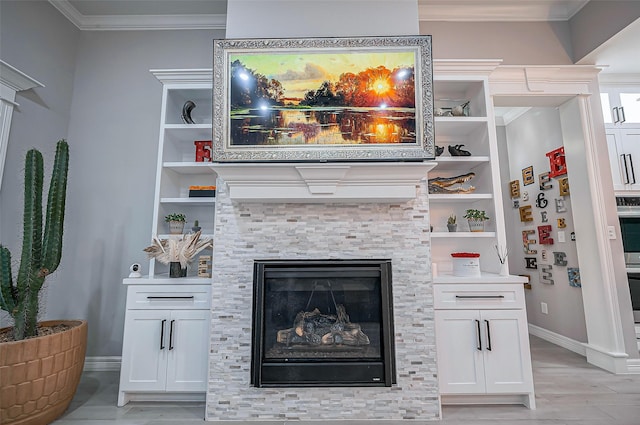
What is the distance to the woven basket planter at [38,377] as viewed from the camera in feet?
5.64

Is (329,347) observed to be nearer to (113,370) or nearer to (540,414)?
(540,414)

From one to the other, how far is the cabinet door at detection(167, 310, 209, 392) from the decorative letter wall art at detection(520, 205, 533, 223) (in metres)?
4.05

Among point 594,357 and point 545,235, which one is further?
point 545,235

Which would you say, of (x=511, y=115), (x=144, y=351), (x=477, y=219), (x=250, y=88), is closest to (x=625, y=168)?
(x=511, y=115)

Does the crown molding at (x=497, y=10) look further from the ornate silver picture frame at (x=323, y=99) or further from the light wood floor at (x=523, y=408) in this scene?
the light wood floor at (x=523, y=408)

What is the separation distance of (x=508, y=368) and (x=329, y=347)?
1247mm

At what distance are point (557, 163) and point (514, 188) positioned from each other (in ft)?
2.99

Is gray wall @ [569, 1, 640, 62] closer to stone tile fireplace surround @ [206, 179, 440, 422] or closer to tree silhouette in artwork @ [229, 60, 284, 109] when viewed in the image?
stone tile fireplace surround @ [206, 179, 440, 422]

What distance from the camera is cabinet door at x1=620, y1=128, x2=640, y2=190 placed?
317cm

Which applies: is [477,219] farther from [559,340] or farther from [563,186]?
[559,340]

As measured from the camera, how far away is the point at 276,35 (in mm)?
2406

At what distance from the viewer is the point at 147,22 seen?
3131 mm

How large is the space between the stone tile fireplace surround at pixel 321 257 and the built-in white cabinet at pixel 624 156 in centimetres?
248

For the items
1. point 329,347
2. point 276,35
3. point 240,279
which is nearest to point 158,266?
point 240,279
